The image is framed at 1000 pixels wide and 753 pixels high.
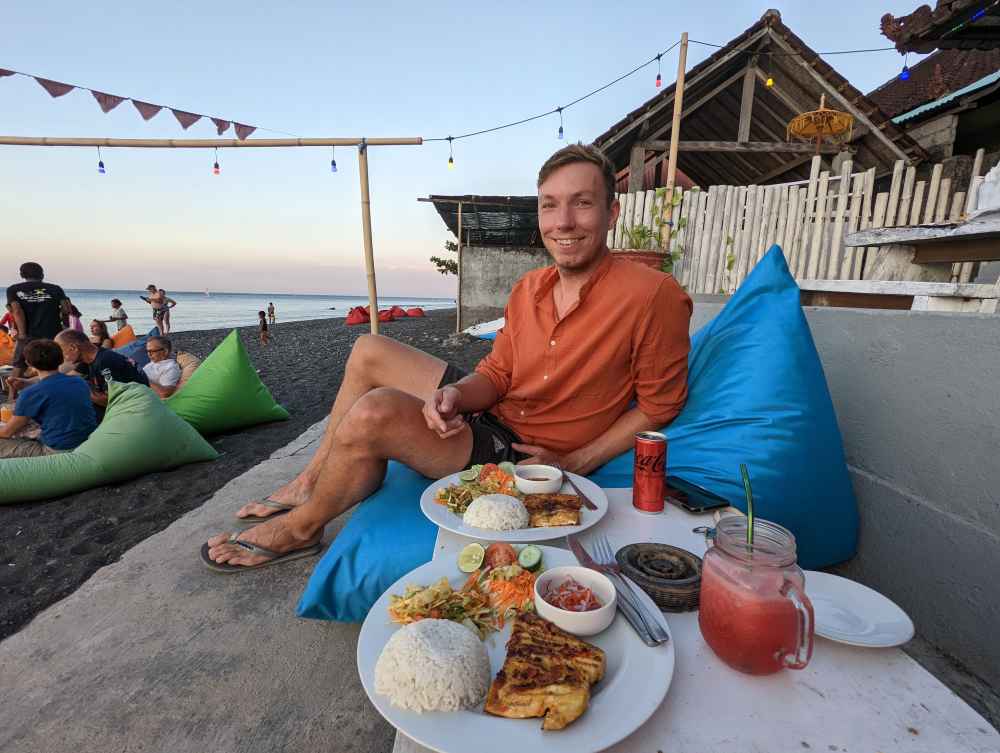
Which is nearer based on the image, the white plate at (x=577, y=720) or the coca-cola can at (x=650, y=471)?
the white plate at (x=577, y=720)

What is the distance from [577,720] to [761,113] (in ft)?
36.4

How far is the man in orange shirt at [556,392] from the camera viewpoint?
1920mm

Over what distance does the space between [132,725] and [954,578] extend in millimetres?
2759

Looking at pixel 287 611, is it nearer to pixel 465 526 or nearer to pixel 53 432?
pixel 465 526

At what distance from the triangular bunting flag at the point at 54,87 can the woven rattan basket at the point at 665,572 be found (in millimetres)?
8671

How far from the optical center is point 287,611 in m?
2.00

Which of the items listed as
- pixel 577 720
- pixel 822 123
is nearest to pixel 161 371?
pixel 577 720

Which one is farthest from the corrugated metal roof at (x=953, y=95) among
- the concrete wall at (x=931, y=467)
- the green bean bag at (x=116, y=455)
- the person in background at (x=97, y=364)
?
the person in background at (x=97, y=364)

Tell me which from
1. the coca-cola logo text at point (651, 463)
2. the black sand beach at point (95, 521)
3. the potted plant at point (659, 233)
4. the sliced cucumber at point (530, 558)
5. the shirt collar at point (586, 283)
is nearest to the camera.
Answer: the sliced cucumber at point (530, 558)

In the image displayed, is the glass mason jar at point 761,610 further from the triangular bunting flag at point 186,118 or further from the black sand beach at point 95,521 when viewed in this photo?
the triangular bunting flag at point 186,118

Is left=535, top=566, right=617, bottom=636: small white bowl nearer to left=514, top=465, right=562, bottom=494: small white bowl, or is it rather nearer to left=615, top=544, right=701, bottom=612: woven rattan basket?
left=615, top=544, right=701, bottom=612: woven rattan basket

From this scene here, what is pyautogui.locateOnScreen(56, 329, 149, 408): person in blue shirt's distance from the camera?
465 cm

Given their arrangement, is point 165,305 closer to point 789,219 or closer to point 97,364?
point 97,364

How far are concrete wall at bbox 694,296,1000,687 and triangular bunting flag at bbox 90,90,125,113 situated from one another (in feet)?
28.0
